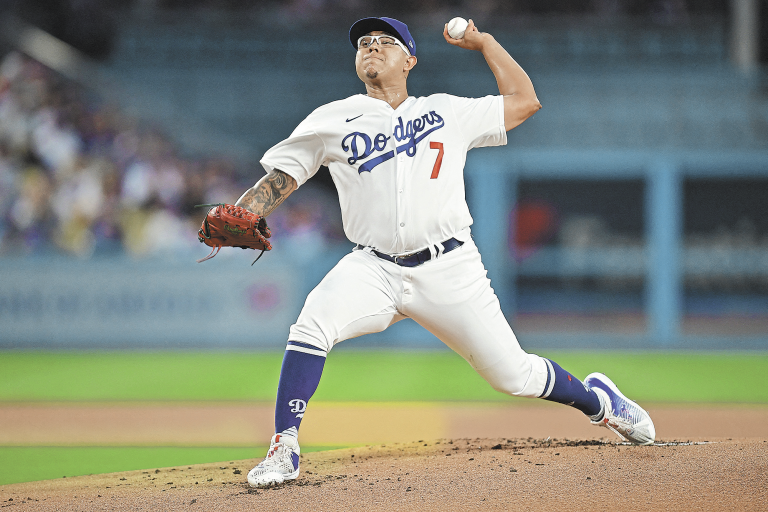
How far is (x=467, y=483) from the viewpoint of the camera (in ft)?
11.0

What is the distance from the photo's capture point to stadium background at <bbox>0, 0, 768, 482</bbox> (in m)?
10.4

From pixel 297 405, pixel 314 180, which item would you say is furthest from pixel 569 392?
pixel 314 180

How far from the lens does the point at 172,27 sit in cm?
1468

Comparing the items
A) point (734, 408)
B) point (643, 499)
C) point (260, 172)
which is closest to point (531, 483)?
point (643, 499)

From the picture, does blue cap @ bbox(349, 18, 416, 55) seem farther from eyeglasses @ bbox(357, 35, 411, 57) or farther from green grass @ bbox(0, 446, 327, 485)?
green grass @ bbox(0, 446, 327, 485)

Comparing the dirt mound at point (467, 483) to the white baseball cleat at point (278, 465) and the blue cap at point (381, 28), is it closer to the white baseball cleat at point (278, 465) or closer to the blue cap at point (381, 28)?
the white baseball cleat at point (278, 465)

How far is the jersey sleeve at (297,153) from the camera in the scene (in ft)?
12.0

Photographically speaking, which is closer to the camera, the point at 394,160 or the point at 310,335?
the point at 310,335

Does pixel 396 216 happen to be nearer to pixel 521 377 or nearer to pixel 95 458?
pixel 521 377

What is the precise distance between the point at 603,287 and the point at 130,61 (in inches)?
347

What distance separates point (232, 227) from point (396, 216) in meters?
0.70

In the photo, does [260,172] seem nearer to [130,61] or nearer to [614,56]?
[130,61]

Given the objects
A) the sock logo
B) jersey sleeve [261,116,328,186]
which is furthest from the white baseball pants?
jersey sleeve [261,116,328,186]

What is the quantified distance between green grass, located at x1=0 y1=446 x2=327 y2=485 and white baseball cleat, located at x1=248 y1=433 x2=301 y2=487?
0.59m
